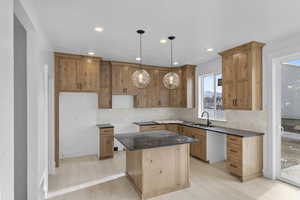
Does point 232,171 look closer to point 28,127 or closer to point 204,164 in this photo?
point 204,164

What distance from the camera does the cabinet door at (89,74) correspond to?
4.20 m

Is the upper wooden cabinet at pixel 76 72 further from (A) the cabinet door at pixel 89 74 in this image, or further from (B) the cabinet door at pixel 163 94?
(B) the cabinet door at pixel 163 94

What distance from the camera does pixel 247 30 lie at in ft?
8.82

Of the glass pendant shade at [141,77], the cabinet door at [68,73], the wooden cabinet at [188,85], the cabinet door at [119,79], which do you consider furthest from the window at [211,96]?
the cabinet door at [68,73]

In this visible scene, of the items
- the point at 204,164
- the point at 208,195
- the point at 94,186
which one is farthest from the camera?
the point at 204,164

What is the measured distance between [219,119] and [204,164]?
53.7 inches

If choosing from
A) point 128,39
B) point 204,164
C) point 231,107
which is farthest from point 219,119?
point 128,39

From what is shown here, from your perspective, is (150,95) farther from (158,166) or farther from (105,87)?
(158,166)

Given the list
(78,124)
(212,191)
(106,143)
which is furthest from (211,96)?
(78,124)

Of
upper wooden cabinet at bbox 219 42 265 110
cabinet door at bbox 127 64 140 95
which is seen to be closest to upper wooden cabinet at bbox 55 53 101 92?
cabinet door at bbox 127 64 140 95

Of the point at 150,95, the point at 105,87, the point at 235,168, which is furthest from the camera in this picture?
the point at 150,95

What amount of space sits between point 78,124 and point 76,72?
1525 millimetres

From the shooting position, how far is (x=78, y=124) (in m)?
4.62

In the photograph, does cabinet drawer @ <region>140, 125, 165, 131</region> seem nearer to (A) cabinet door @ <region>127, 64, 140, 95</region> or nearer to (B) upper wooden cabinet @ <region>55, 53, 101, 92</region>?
(A) cabinet door @ <region>127, 64, 140, 95</region>
